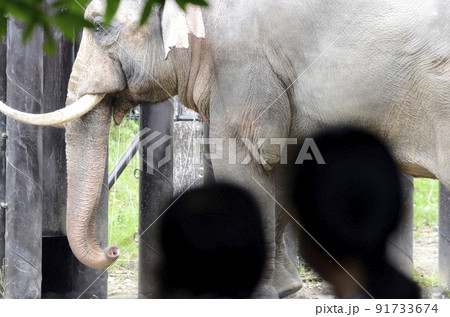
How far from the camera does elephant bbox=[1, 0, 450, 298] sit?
2.65 metres

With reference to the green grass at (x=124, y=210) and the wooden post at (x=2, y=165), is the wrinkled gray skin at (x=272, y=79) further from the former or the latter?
the green grass at (x=124, y=210)

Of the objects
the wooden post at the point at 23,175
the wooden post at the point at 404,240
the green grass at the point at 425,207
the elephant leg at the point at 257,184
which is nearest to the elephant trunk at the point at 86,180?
the wooden post at the point at 23,175

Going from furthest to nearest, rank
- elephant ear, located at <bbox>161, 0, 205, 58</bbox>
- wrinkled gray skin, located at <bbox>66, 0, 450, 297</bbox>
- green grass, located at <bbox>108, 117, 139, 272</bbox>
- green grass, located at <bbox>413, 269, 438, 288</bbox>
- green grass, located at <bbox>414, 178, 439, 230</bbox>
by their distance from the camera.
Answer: green grass, located at <bbox>414, 178, 439, 230</bbox>, green grass, located at <bbox>108, 117, 139, 272</bbox>, green grass, located at <bbox>413, 269, 438, 288</bbox>, elephant ear, located at <bbox>161, 0, 205, 58</bbox>, wrinkled gray skin, located at <bbox>66, 0, 450, 297</bbox>

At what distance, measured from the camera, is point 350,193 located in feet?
9.85

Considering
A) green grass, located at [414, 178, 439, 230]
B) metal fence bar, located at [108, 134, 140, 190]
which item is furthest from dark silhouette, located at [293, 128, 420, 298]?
green grass, located at [414, 178, 439, 230]

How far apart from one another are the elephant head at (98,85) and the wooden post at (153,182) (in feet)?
1.45

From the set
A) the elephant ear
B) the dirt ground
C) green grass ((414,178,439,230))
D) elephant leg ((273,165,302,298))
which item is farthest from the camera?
green grass ((414,178,439,230))

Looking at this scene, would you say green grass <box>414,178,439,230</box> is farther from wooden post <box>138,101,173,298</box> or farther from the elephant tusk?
the elephant tusk

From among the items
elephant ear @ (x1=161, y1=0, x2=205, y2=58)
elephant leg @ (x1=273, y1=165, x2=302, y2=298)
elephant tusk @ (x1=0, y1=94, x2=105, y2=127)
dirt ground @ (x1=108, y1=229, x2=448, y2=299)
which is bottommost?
dirt ground @ (x1=108, y1=229, x2=448, y2=299)

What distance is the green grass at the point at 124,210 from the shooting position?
4367 mm

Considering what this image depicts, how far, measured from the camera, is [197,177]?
13.1ft

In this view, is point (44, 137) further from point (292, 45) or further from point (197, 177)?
point (292, 45)

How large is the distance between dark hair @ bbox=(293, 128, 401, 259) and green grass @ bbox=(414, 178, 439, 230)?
2.58 meters

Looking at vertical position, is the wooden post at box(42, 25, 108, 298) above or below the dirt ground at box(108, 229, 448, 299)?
above
